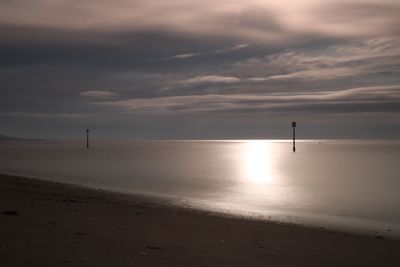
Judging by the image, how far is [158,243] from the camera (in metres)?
12.3

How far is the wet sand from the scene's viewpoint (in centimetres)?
1001

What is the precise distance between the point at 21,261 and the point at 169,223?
815 centimetres

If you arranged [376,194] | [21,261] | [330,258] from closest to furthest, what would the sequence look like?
[21,261], [330,258], [376,194]

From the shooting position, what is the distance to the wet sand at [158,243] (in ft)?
32.8

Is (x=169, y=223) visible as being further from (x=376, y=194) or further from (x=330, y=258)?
(x=376, y=194)

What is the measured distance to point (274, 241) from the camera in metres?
14.5

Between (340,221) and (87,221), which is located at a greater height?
(87,221)

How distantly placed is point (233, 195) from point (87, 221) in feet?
79.6

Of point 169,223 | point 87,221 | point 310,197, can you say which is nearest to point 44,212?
point 87,221

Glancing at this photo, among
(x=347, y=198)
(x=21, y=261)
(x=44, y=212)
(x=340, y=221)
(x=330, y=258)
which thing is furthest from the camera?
(x=347, y=198)

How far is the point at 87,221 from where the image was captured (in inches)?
584

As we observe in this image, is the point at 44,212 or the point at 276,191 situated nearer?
the point at 44,212

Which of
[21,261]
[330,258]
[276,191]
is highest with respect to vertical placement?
[21,261]

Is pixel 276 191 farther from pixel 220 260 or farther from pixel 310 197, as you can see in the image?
pixel 220 260
